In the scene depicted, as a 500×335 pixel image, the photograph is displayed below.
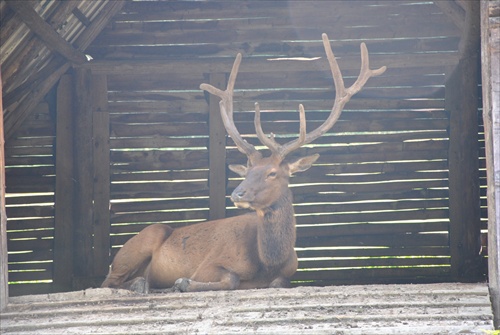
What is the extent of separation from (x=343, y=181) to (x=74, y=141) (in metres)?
3.12

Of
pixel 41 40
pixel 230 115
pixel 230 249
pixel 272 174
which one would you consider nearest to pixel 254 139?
pixel 230 115

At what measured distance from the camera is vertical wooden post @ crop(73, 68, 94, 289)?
9.63 meters

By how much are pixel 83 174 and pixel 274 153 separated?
2.48m

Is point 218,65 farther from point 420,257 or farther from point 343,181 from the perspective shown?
point 420,257

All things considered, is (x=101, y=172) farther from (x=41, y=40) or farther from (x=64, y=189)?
(x=41, y=40)

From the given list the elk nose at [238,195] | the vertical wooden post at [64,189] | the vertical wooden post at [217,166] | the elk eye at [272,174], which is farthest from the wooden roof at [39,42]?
the elk eye at [272,174]

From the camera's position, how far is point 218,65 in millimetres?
9695

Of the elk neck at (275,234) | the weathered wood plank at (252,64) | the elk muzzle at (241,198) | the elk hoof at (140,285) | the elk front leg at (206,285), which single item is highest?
the weathered wood plank at (252,64)

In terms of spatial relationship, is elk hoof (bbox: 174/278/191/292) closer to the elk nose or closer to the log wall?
the elk nose

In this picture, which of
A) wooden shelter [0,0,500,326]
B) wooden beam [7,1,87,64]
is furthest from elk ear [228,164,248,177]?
wooden beam [7,1,87,64]

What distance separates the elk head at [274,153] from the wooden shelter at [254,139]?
121cm

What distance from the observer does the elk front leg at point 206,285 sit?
26.1 feet

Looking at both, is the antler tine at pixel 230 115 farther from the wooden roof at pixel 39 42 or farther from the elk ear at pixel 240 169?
the wooden roof at pixel 39 42

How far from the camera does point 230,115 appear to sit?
867 cm
